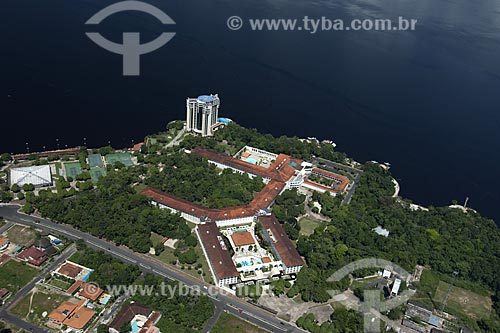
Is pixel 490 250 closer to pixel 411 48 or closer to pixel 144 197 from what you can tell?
pixel 144 197

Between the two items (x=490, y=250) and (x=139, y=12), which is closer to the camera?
(x=490, y=250)

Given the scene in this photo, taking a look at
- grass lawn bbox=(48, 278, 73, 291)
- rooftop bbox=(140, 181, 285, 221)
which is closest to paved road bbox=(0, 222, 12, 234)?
grass lawn bbox=(48, 278, 73, 291)

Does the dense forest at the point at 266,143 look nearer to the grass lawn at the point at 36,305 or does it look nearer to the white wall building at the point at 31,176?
the white wall building at the point at 31,176

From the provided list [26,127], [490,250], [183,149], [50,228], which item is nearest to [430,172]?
[490,250]

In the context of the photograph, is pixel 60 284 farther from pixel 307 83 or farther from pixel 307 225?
pixel 307 83

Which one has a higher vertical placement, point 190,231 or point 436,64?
point 436,64

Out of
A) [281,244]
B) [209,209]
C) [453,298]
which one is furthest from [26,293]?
[453,298]
